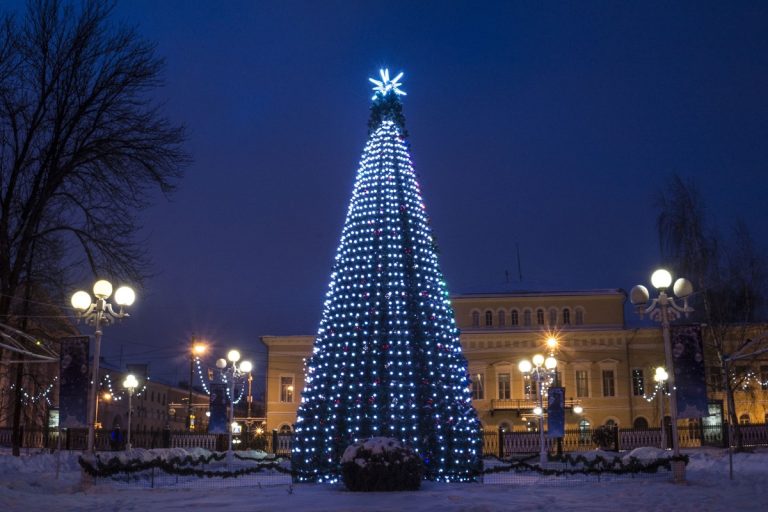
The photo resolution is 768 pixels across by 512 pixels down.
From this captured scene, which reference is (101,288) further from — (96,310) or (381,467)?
(381,467)

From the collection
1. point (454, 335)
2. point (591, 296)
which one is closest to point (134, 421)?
point (591, 296)

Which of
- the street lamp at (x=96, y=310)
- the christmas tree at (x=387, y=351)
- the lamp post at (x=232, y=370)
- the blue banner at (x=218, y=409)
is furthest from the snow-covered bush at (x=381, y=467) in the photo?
the lamp post at (x=232, y=370)

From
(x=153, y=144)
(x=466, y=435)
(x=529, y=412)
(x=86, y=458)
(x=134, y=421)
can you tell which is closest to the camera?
(x=86, y=458)

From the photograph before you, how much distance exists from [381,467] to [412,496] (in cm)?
146

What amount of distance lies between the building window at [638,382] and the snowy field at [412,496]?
3288 centimetres

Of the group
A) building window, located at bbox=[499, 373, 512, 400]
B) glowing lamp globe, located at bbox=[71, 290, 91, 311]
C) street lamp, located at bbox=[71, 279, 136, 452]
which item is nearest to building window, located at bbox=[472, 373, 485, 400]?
building window, located at bbox=[499, 373, 512, 400]

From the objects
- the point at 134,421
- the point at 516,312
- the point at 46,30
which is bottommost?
the point at 134,421

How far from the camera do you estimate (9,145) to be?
20.9 m

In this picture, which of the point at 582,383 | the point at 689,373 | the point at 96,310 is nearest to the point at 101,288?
the point at 96,310

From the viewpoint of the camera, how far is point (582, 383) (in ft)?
167

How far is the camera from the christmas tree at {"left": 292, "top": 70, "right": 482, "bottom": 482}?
17.5 m

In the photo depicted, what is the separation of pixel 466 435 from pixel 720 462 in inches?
314

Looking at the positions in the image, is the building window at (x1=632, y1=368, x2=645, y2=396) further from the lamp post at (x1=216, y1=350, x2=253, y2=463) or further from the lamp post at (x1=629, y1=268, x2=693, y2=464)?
the lamp post at (x1=629, y1=268, x2=693, y2=464)

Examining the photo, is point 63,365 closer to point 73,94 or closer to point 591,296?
point 73,94
